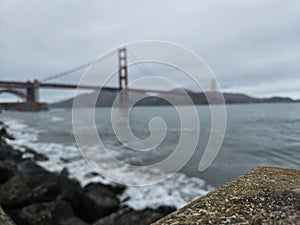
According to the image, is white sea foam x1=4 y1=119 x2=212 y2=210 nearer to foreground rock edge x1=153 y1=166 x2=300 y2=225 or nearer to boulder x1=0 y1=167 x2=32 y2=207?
boulder x1=0 y1=167 x2=32 y2=207

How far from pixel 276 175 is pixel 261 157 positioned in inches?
237

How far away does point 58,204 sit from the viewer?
2898 mm

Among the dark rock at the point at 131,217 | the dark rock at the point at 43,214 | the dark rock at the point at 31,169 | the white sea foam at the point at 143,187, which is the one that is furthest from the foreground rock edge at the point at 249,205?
the dark rock at the point at 31,169

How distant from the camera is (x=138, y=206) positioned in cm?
355

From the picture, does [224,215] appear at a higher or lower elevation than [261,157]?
higher

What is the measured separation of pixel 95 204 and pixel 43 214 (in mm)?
751

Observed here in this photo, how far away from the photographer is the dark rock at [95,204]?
10.6 ft

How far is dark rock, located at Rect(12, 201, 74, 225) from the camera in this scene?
266 centimetres

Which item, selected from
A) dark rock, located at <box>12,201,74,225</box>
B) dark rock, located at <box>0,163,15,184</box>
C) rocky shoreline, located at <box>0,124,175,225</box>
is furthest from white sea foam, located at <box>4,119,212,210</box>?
dark rock, located at <box>0,163,15,184</box>

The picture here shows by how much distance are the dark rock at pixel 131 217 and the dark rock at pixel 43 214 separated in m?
0.44

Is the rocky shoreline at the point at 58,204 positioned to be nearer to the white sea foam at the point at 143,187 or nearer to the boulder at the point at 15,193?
the boulder at the point at 15,193

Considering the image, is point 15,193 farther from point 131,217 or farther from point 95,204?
point 131,217

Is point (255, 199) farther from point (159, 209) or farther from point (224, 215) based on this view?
point (159, 209)

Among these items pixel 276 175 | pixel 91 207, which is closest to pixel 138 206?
pixel 91 207
